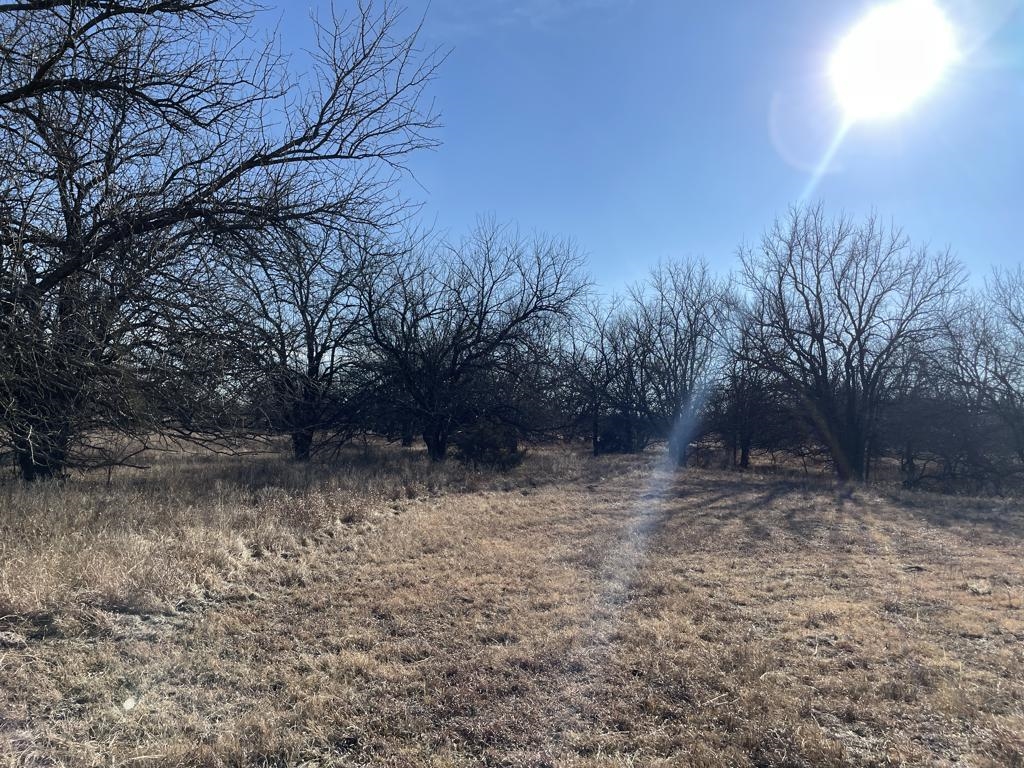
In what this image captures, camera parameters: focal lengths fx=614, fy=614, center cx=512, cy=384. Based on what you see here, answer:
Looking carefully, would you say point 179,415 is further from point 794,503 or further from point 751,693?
point 794,503

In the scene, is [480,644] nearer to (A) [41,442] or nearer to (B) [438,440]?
(A) [41,442]

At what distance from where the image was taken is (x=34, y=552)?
6.27 m

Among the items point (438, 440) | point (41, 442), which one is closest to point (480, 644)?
point (41, 442)

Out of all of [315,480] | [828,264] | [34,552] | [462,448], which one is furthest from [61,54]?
[828,264]

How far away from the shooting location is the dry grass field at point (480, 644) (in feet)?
10.9

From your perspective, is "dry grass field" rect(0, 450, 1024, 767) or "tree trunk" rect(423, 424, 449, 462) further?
"tree trunk" rect(423, 424, 449, 462)

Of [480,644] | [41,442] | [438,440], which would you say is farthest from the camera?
[438,440]

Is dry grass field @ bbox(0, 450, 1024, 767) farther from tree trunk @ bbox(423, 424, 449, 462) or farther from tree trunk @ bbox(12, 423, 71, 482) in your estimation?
tree trunk @ bbox(423, 424, 449, 462)

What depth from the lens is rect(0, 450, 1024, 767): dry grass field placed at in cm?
332

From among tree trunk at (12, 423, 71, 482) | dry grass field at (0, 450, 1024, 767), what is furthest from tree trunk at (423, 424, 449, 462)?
tree trunk at (12, 423, 71, 482)

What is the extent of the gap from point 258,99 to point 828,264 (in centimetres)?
2299

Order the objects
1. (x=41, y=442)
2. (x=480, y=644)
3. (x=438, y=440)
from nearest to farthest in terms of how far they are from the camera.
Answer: (x=480, y=644) → (x=41, y=442) → (x=438, y=440)

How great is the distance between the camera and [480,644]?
4.87m

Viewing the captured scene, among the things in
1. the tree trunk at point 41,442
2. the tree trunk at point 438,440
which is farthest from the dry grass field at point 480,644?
the tree trunk at point 438,440
